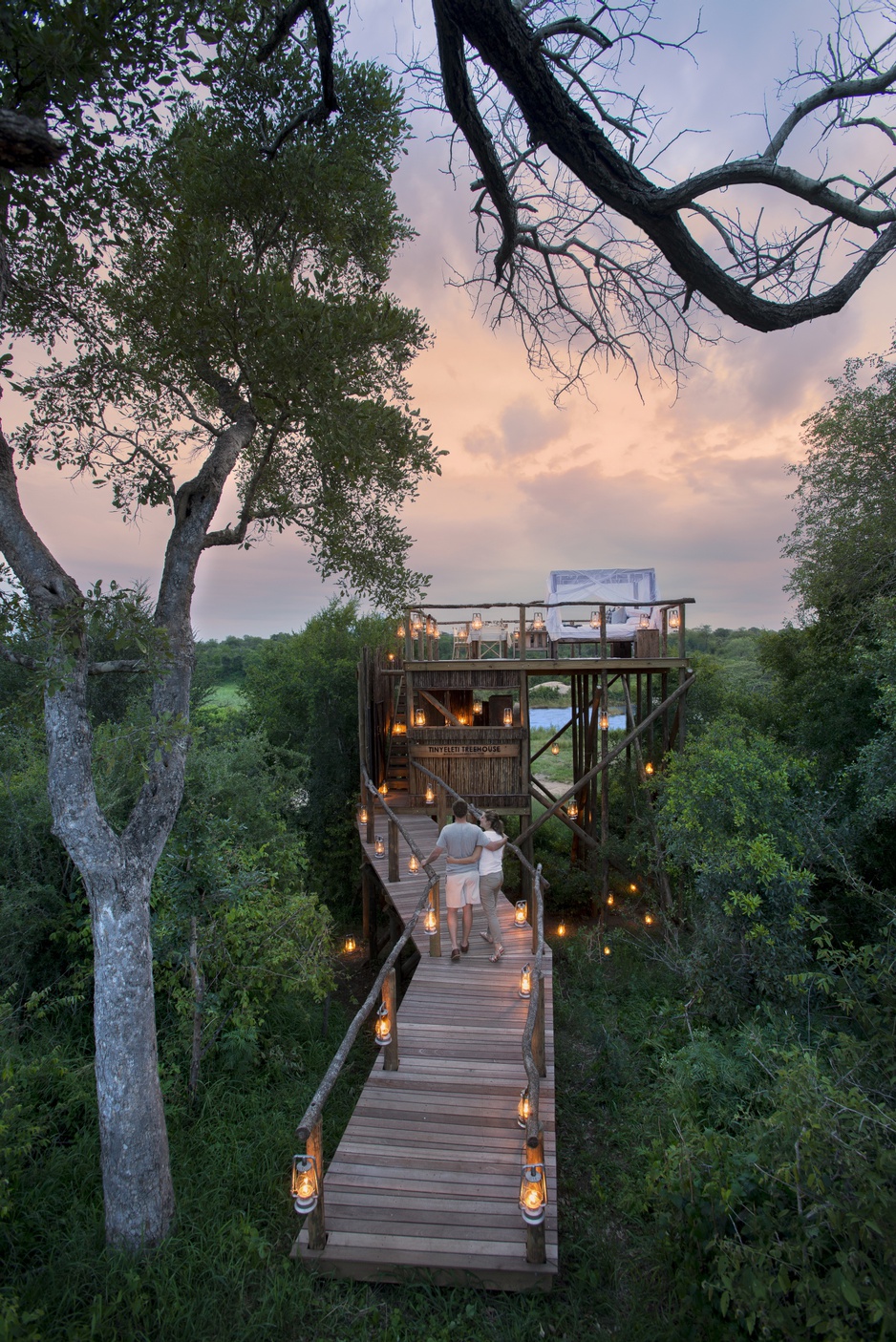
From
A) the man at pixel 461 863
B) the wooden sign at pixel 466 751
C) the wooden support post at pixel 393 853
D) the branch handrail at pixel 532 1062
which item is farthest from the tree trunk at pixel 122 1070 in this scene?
the wooden sign at pixel 466 751

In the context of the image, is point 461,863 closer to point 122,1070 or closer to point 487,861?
point 487,861

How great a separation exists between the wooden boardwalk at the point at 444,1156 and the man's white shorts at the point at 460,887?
800 millimetres

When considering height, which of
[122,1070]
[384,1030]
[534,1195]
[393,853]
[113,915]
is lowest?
[534,1195]

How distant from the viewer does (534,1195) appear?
401cm

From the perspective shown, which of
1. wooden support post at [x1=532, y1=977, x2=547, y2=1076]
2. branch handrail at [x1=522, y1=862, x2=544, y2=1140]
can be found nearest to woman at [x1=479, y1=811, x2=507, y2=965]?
branch handrail at [x1=522, y1=862, x2=544, y2=1140]

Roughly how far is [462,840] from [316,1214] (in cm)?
328

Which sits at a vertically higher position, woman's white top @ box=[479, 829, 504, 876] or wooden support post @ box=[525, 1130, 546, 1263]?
woman's white top @ box=[479, 829, 504, 876]

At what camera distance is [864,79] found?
8.77 ft

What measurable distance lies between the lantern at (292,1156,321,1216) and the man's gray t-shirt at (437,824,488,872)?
9.98 feet

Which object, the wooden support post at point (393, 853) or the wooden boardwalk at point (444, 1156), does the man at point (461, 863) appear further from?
the wooden support post at point (393, 853)

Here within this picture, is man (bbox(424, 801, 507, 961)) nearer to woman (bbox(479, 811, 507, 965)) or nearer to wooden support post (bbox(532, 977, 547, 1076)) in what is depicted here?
woman (bbox(479, 811, 507, 965))

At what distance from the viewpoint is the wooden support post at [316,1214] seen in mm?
4137

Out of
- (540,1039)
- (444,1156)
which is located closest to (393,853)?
(540,1039)

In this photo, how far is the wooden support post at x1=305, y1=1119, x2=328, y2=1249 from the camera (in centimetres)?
414
